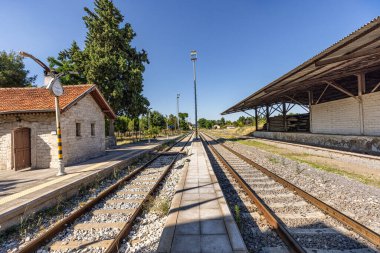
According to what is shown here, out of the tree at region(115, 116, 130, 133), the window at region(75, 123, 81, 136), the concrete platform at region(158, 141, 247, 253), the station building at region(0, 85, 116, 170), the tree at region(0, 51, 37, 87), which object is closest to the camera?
the concrete platform at region(158, 141, 247, 253)

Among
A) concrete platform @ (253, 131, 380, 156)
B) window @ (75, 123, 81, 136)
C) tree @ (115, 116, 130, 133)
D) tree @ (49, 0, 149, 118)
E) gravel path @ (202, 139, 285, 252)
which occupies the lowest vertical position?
gravel path @ (202, 139, 285, 252)

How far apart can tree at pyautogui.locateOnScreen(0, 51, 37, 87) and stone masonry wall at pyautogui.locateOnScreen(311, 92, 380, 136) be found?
42468 mm

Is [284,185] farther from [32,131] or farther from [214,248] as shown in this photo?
[32,131]

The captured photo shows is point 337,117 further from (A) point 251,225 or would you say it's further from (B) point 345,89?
(A) point 251,225

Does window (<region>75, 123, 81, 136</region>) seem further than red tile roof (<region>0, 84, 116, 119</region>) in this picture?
Yes

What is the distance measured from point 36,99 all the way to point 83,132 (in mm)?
3359

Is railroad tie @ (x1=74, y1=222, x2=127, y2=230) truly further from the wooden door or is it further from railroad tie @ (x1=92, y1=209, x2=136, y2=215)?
the wooden door

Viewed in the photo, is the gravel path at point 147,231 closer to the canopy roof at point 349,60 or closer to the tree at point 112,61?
the canopy roof at point 349,60

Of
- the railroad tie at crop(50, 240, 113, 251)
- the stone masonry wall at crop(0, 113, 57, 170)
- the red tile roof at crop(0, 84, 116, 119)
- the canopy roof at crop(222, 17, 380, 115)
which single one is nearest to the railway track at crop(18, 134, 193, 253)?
the railroad tie at crop(50, 240, 113, 251)

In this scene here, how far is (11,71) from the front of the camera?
99.8 ft

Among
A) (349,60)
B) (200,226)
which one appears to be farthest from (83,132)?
(349,60)

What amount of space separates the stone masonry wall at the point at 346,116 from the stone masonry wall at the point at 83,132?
18896mm

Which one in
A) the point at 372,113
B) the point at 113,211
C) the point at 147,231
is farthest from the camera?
the point at 372,113

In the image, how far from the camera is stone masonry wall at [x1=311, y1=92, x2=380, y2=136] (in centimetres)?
1218
